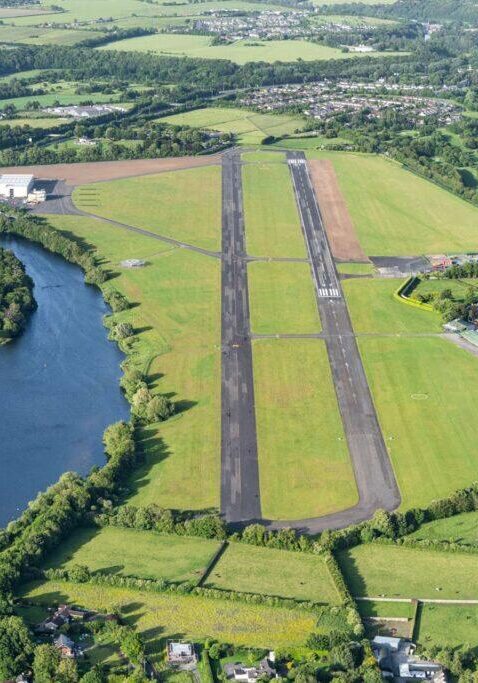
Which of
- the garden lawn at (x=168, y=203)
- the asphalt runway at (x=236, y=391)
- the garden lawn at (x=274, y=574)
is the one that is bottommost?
the garden lawn at (x=274, y=574)

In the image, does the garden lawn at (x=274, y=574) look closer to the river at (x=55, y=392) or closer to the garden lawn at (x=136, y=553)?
the garden lawn at (x=136, y=553)

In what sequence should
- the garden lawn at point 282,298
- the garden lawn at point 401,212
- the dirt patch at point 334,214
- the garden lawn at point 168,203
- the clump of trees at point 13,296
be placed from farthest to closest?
the garden lawn at point 168,203, the garden lawn at point 401,212, the dirt patch at point 334,214, the garden lawn at point 282,298, the clump of trees at point 13,296

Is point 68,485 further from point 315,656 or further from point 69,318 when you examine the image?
point 69,318

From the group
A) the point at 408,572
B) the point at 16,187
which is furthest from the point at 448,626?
the point at 16,187

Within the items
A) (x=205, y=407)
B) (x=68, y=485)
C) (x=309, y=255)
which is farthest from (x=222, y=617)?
(x=309, y=255)

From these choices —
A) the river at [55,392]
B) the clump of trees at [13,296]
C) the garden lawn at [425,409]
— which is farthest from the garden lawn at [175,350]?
the garden lawn at [425,409]

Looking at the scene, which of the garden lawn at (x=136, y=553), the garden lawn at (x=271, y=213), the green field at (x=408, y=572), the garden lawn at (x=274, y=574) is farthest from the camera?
the garden lawn at (x=271, y=213)

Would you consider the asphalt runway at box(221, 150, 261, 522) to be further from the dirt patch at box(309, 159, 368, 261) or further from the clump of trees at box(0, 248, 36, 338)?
the clump of trees at box(0, 248, 36, 338)

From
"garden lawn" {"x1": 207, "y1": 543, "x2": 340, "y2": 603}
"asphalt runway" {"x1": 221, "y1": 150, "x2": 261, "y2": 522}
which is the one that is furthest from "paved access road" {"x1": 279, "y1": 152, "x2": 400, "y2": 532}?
"asphalt runway" {"x1": 221, "y1": 150, "x2": 261, "y2": 522}
